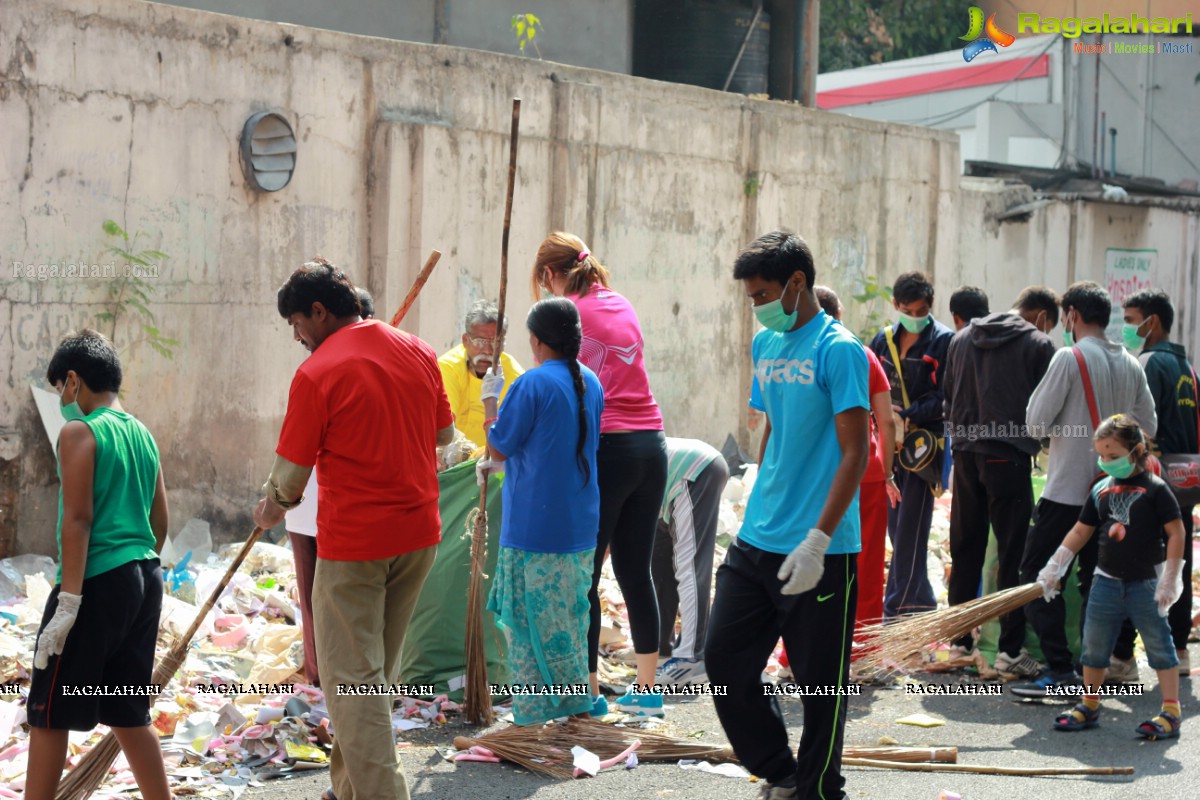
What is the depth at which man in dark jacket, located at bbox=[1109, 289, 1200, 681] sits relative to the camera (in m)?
7.36

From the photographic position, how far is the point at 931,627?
21.0 feet

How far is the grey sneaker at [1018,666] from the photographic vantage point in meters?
7.04

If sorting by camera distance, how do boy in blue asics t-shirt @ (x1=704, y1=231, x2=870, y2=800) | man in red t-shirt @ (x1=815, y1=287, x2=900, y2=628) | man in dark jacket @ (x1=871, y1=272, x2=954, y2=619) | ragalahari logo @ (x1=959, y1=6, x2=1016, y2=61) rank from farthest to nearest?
ragalahari logo @ (x1=959, y1=6, x2=1016, y2=61), man in dark jacket @ (x1=871, y1=272, x2=954, y2=619), man in red t-shirt @ (x1=815, y1=287, x2=900, y2=628), boy in blue asics t-shirt @ (x1=704, y1=231, x2=870, y2=800)

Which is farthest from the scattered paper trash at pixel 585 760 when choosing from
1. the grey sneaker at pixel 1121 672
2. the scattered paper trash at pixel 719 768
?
the grey sneaker at pixel 1121 672

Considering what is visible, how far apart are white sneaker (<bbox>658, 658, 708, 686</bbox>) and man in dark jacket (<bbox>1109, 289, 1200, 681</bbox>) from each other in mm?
2599

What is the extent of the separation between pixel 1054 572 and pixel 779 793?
2.32 m

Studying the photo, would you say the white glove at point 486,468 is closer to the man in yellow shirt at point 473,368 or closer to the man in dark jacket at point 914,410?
the man in yellow shirt at point 473,368

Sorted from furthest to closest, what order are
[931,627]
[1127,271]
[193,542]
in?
[1127,271], [193,542], [931,627]

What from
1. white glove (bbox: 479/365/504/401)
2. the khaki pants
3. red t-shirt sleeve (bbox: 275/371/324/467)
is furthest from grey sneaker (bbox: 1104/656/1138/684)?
red t-shirt sleeve (bbox: 275/371/324/467)

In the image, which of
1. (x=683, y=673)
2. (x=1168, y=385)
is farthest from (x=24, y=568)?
(x=1168, y=385)

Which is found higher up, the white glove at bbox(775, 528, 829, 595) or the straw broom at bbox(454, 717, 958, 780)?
the white glove at bbox(775, 528, 829, 595)

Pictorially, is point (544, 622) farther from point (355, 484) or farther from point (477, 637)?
point (355, 484)

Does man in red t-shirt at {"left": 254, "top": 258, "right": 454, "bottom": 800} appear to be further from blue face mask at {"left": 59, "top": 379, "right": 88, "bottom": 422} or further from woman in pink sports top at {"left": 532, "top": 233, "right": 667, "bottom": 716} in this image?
woman in pink sports top at {"left": 532, "top": 233, "right": 667, "bottom": 716}

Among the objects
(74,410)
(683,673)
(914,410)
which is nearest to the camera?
(74,410)
